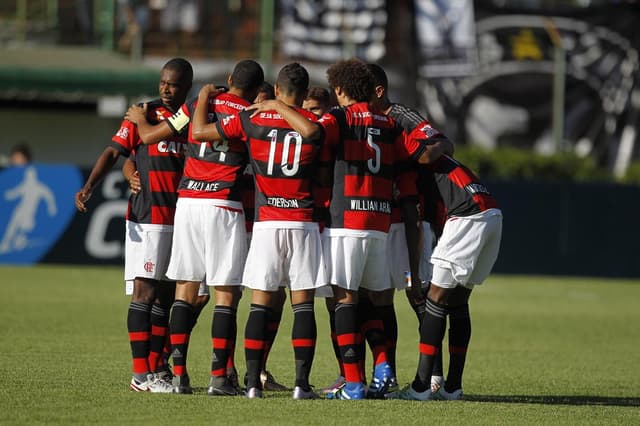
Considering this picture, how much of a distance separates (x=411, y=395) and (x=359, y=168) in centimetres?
177

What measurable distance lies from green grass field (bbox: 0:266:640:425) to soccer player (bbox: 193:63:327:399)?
1.43 ft

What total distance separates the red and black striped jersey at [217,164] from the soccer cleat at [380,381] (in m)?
1.67

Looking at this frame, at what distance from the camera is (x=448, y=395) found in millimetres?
9086

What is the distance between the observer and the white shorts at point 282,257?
27.3ft

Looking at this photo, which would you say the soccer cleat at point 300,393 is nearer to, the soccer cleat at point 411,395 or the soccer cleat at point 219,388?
the soccer cleat at point 219,388

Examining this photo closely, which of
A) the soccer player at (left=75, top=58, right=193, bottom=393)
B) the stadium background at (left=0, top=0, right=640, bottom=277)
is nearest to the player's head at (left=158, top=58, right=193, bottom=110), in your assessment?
the soccer player at (left=75, top=58, right=193, bottom=393)

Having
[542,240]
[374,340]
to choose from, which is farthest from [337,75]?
[542,240]

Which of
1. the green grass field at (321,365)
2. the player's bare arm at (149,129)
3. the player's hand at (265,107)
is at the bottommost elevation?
the green grass field at (321,365)

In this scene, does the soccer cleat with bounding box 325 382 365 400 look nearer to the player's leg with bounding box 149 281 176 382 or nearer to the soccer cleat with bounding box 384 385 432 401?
the soccer cleat with bounding box 384 385 432 401

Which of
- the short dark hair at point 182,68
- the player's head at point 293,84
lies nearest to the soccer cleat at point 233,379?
the player's head at point 293,84

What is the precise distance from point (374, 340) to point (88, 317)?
630 cm

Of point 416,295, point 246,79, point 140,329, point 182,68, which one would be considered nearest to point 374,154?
point 246,79

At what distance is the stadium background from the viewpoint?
96.1 feet

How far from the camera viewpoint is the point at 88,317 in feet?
47.2
